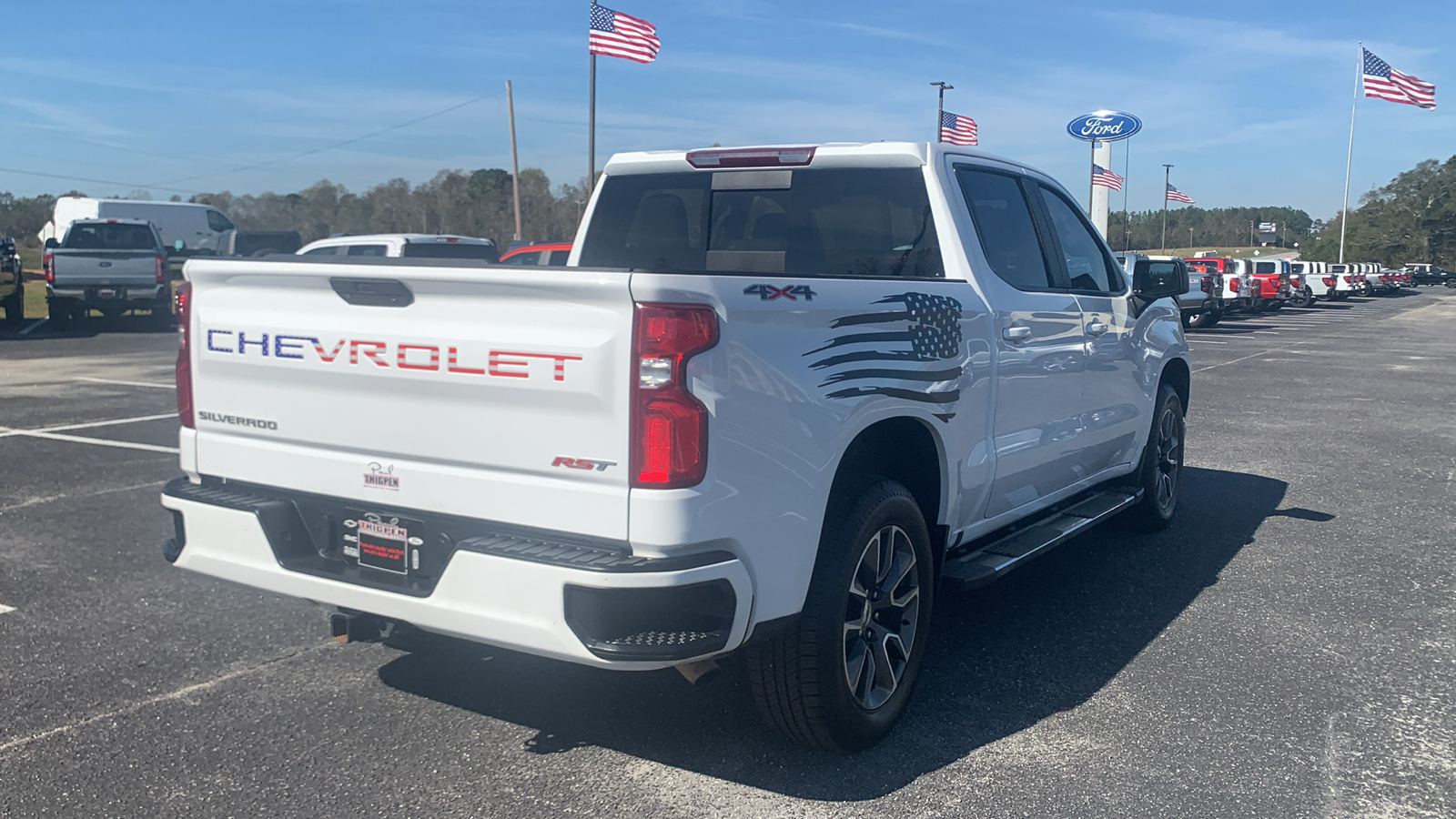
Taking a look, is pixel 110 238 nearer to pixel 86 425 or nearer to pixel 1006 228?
pixel 86 425

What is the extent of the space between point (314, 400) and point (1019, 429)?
2707 millimetres

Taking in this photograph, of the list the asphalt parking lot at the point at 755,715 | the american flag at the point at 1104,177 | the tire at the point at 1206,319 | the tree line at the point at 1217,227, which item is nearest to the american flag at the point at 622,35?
the american flag at the point at 1104,177

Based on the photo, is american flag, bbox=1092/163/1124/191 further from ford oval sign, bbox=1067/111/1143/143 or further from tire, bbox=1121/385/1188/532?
tire, bbox=1121/385/1188/532

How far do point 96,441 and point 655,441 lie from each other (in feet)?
26.2

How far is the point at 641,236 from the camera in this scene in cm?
521

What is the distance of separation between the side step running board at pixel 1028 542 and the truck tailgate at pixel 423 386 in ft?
5.85

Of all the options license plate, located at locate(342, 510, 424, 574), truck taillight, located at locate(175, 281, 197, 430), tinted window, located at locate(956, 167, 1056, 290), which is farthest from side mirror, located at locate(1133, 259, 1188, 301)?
truck taillight, located at locate(175, 281, 197, 430)

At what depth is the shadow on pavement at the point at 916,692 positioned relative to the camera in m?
3.66

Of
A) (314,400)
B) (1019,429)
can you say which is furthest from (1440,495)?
(314,400)

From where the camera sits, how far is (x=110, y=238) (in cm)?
2248

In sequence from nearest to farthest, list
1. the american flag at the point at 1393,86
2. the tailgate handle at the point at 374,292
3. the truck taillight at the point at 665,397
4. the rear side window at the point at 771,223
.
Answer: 1. the truck taillight at the point at 665,397
2. the tailgate handle at the point at 374,292
3. the rear side window at the point at 771,223
4. the american flag at the point at 1393,86

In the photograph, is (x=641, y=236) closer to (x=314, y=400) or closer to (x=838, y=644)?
(x=314, y=400)

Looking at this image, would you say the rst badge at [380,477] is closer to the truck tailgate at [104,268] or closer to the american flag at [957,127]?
the truck tailgate at [104,268]

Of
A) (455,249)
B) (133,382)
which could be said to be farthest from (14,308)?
(455,249)
